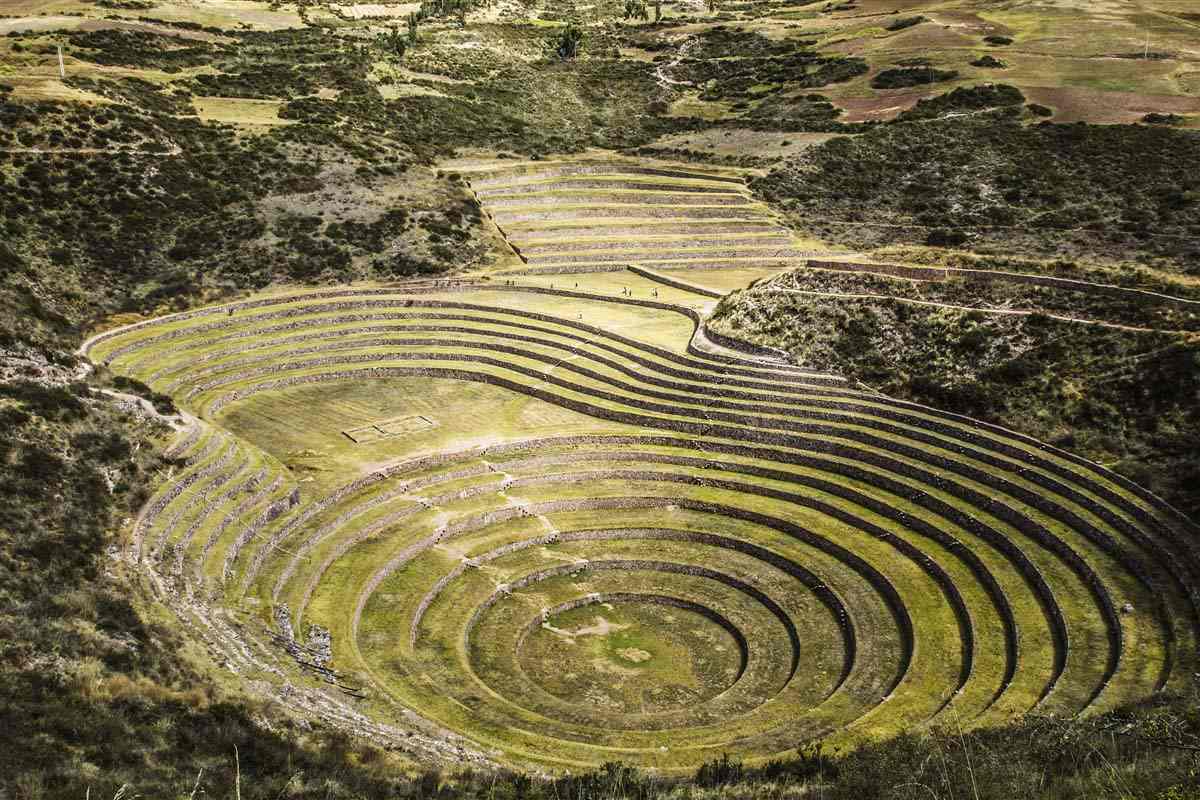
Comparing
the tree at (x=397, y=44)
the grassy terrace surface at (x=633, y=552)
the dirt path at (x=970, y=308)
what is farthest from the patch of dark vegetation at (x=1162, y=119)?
the tree at (x=397, y=44)

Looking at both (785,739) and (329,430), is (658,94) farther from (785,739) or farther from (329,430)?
(785,739)

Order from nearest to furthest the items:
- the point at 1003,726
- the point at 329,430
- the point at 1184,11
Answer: the point at 1003,726, the point at 329,430, the point at 1184,11

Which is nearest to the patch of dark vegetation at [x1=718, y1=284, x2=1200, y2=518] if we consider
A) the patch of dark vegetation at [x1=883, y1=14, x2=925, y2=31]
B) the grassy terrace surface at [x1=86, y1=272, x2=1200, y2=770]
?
the grassy terrace surface at [x1=86, y1=272, x2=1200, y2=770]

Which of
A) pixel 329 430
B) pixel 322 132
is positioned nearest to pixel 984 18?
pixel 322 132

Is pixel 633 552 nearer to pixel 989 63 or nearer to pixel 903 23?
pixel 989 63

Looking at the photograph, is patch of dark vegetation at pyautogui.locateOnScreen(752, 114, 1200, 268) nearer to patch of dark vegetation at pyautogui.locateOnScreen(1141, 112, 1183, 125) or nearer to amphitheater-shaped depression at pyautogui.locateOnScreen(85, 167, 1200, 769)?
patch of dark vegetation at pyautogui.locateOnScreen(1141, 112, 1183, 125)

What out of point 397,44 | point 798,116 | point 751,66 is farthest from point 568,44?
point 798,116

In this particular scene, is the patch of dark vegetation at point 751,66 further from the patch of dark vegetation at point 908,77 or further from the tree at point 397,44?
the tree at point 397,44
